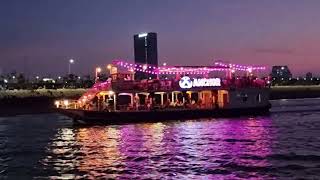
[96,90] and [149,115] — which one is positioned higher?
[96,90]

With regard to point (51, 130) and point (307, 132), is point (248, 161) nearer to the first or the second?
point (307, 132)

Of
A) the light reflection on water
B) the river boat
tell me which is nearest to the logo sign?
the river boat

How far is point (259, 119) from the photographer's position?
252 ft

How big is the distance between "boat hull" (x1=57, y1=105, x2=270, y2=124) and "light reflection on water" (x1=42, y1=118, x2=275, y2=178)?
10.6ft

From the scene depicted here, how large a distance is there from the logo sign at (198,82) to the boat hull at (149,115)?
326 centimetres

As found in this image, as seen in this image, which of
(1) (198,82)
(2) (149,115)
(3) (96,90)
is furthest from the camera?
(1) (198,82)

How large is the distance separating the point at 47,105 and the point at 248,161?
93.2 meters

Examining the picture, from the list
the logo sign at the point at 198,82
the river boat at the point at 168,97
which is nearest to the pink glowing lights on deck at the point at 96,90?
the river boat at the point at 168,97

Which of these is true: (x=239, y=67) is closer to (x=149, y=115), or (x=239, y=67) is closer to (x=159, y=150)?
(x=149, y=115)

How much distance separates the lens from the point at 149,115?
242 ft

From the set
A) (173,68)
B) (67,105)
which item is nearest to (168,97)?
(173,68)

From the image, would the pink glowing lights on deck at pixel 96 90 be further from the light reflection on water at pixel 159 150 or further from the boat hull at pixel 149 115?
the light reflection on water at pixel 159 150

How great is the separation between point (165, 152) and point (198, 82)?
37269mm

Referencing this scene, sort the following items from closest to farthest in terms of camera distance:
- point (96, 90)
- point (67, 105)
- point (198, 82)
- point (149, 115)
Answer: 1. point (96, 90)
2. point (67, 105)
3. point (149, 115)
4. point (198, 82)
